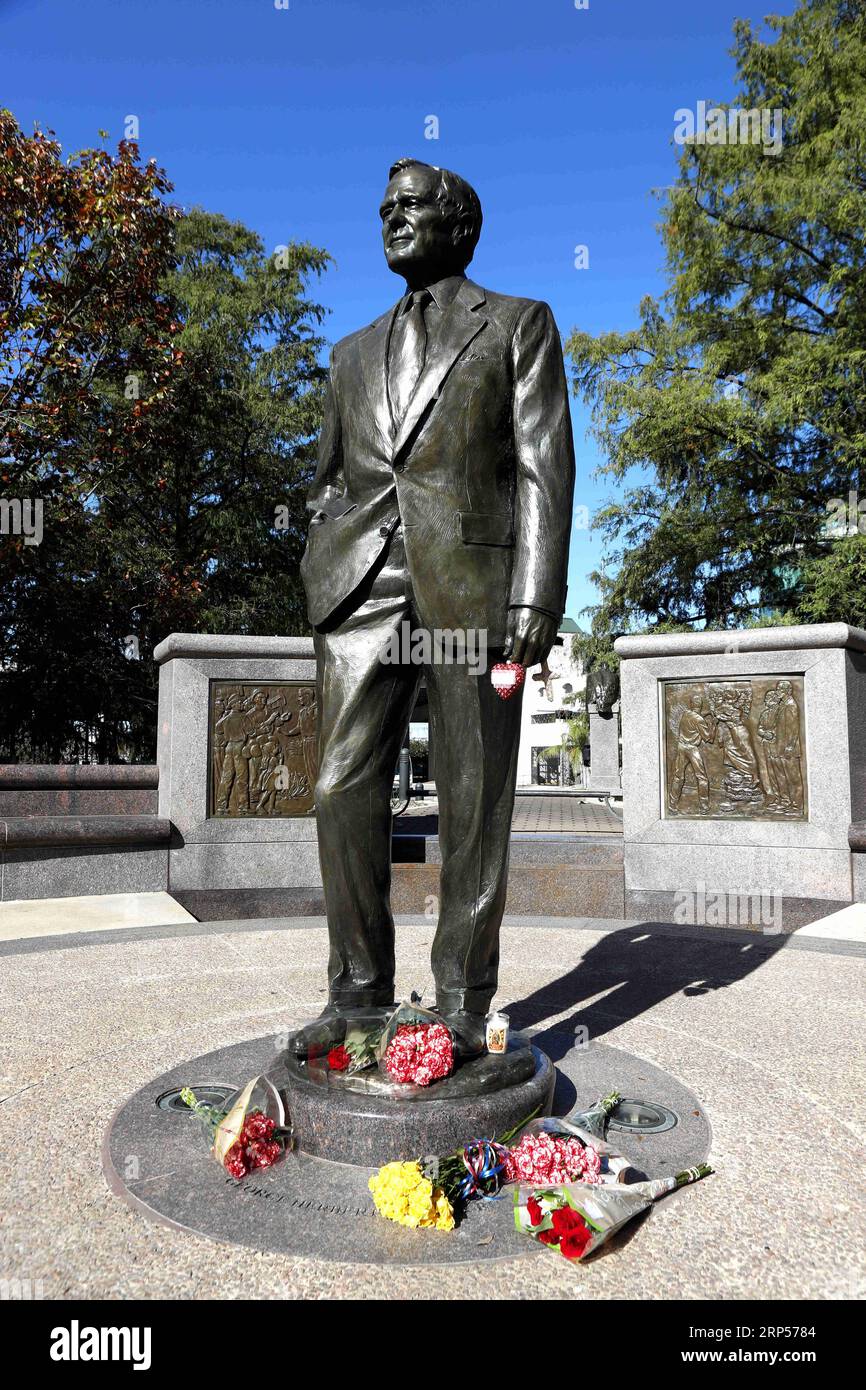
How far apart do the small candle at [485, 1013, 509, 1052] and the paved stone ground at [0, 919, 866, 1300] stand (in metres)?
0.66

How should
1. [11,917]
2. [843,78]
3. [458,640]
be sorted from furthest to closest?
[843,78]
[11,917]
[458,640]

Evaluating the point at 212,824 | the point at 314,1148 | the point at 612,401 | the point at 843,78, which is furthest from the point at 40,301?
the point at 843,78

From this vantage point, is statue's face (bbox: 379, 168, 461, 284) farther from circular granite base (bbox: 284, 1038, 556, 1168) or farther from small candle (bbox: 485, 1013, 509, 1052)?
circular granite base (bbox: 284, 1038, 556, 1168)

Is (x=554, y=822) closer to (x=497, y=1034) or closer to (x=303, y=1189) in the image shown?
(x=497, y=1034)

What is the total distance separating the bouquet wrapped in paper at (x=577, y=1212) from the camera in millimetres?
2043

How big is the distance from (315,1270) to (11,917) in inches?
200

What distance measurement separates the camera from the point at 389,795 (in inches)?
118

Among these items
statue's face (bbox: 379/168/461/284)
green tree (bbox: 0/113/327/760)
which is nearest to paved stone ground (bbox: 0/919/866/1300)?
statue's face (bbox: 379/168/461/284)

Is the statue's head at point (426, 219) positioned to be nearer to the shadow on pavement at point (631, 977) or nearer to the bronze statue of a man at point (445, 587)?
the bronze statue of a man at point (445, 587)

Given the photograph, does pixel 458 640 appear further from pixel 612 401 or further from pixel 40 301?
pixel 612 401

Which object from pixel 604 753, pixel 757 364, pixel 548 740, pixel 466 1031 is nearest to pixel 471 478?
pixel 466 1031

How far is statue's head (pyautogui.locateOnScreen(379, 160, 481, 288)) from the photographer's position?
3.04 meters

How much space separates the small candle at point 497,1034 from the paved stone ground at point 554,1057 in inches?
26.0

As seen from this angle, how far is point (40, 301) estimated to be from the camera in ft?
44.9
